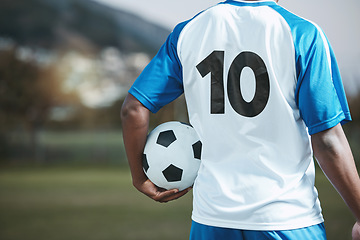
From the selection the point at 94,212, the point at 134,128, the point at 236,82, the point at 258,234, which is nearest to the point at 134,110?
the point at 134,128

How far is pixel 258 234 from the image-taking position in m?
1.01

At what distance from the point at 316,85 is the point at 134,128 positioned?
473mm

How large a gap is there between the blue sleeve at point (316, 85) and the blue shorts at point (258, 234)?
22 centimetres

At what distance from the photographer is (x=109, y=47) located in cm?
1102

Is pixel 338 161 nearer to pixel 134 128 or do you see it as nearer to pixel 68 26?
pixel 134 128

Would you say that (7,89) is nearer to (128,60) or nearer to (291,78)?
(128,60)

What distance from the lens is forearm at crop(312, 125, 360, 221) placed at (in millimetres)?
980

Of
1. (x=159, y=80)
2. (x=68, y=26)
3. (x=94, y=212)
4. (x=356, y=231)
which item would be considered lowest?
(x=94, y=212)

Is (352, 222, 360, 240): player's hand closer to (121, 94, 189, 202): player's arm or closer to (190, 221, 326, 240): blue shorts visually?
(190, 221, 326, 240): blue shorts

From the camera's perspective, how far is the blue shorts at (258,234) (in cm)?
101

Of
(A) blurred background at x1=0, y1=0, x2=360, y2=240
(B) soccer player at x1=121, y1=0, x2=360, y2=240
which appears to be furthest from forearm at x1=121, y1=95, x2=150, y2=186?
(A) blurred background at x1=0, y1=0, x2=360, y2=240

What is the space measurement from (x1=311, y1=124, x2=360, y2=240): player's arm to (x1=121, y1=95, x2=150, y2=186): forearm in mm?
432

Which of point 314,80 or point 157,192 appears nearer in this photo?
point 314,80

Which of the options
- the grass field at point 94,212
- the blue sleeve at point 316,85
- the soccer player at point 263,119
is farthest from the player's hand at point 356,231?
the grass field at point 94,212
